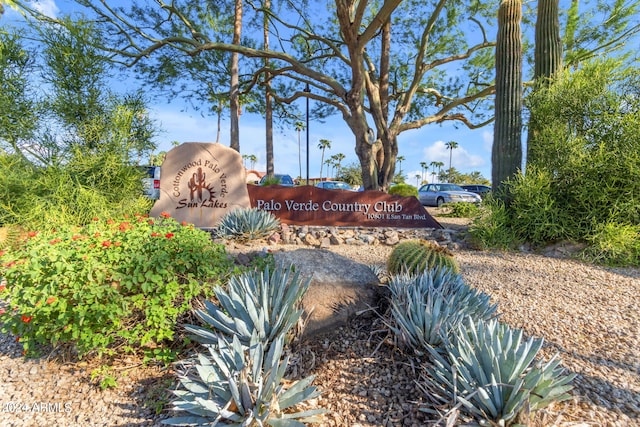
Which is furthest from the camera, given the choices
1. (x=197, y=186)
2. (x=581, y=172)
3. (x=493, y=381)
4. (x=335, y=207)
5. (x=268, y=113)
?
(x=268, y=113)

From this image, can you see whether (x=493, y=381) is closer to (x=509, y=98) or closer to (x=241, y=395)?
(x=241, y=395)

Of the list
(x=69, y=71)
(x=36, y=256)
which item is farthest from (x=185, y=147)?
(x=36, y=256)

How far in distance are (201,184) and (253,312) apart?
584 cm

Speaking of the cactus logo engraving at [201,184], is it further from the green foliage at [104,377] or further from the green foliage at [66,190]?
the green foliage at [104,377]

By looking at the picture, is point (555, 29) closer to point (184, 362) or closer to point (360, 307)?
point (360, 307)

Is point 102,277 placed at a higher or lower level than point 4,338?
higher

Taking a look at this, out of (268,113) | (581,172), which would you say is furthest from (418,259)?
(268,113)

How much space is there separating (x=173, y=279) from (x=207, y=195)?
5299 millimetres

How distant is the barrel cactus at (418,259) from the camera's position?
370 cm

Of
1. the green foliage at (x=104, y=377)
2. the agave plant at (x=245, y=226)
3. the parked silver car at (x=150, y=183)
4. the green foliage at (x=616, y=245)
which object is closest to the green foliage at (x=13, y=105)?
the parked silver car at (x=150, y=183)

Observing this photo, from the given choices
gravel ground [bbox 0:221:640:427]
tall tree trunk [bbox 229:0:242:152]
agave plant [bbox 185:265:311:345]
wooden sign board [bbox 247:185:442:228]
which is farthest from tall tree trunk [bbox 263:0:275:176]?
gravel ground [bbox 0:221:640:427]

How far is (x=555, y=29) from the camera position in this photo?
23.8ft

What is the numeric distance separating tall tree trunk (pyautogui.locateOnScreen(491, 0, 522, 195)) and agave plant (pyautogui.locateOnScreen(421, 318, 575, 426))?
20.0 ft

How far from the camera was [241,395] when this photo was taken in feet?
5.72
